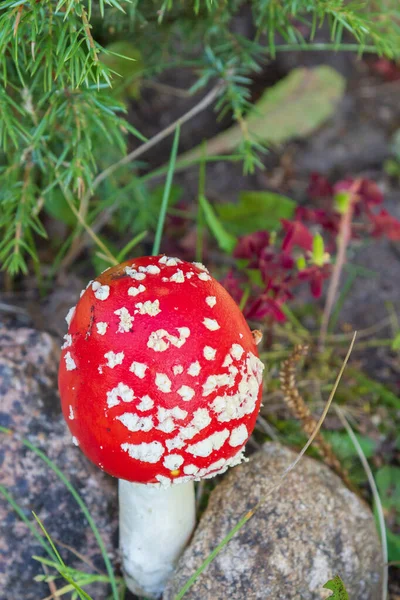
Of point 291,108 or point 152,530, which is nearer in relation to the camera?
point 152,530

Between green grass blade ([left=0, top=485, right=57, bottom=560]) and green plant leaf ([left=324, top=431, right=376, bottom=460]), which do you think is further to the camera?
green plant leaf ([left=324, top=431, right=376, bottom=460])

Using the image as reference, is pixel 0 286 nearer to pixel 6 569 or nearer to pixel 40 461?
pixel 40 461

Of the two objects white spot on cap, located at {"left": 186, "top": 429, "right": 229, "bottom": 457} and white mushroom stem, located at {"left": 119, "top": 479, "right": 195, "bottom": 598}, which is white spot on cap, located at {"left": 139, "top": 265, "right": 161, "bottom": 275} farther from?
white mushroom stem, located at {"left": 119, "top": 479, "right": 195, "bottom": 598}

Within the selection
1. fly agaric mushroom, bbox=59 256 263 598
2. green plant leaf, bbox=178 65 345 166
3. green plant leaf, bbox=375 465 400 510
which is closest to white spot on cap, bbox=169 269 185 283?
fly agaric mushroom, bbox=59 256 263 598

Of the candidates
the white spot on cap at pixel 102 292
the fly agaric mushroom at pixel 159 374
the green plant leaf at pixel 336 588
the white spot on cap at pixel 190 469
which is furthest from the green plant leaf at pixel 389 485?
the white spot on cap at pixel 102 292

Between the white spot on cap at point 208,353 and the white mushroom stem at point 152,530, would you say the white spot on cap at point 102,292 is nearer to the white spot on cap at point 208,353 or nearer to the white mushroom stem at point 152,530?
the white spot on cap at point 208,353

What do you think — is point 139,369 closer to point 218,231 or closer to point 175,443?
point 175,443

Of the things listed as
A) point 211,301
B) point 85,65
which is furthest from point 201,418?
point 85,65
